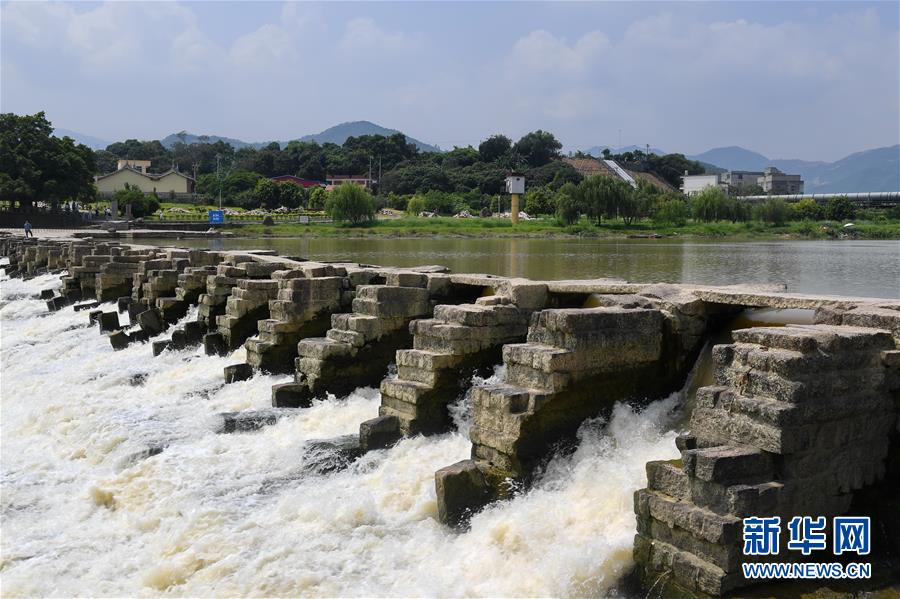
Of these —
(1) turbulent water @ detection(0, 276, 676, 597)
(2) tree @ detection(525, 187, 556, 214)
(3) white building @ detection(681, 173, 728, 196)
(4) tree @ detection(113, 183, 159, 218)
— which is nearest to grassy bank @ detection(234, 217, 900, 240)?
(4) tree @ detection(113, 183, 159, 218)

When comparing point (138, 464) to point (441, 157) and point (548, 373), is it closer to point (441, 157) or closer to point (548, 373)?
point (548, 373)

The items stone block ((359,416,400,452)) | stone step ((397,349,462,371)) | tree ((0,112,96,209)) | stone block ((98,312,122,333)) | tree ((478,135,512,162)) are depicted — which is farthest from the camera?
tree ((478,135,512,162))

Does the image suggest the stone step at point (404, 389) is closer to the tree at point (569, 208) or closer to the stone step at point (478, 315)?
the stone step at point (478, 315)

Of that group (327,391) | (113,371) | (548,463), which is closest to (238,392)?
(327,391)

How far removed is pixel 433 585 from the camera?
7504 mm

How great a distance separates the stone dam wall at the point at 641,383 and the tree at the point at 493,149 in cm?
13711

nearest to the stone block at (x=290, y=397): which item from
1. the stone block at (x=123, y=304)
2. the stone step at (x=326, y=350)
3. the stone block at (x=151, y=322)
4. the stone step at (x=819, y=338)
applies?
the stone step at (x=326, y=350)

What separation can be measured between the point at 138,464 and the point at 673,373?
268 inches

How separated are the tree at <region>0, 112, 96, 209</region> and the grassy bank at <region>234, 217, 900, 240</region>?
47.8ft

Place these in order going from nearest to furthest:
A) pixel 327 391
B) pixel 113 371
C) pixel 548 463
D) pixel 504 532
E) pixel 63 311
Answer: pixel 504 532 < pixel 548 463 < pixel 327 391 < pixel 113 371 < pixel 63 311

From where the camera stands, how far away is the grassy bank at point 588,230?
68.9 meters

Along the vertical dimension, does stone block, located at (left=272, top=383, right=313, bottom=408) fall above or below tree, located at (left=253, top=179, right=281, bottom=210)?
below

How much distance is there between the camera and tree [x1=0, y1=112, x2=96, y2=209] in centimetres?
6231

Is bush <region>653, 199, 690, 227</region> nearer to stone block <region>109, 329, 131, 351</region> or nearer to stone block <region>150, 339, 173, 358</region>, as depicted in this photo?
stone block <region>109, 329, 131, 351</region>
